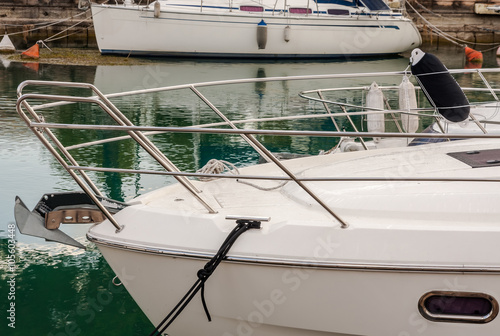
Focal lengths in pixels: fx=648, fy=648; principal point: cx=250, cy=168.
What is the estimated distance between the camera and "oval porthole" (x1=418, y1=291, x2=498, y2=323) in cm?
257

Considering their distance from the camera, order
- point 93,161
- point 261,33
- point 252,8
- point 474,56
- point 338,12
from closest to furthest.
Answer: point 93,161 < point 474,56 < point 261,33 < point 252,8 < point 338,12

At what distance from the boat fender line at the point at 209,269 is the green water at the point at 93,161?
0.80 meters

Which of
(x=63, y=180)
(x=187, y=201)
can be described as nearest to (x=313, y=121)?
(x=63, y=180)

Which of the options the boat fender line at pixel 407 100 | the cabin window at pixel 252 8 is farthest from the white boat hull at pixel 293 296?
the cabin window at pixel 252 8

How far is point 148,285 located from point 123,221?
0.31 meters

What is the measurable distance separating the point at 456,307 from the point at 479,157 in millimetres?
923

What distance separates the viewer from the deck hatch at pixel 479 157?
3078 millimetres

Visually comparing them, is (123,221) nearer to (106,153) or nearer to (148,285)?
(148,285)

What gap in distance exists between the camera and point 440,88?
399cm

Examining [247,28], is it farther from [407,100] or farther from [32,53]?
[407,100]

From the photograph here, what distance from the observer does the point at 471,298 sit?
2.58 meters

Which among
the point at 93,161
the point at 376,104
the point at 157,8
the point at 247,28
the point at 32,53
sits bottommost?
the point at 93,161

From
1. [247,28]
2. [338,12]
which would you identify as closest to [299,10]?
[338,12]

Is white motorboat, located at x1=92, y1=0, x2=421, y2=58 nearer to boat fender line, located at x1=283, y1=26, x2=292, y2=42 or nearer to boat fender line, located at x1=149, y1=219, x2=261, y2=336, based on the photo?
boat fender line, located at x1=283, y1=26, x2=292, y2=42
